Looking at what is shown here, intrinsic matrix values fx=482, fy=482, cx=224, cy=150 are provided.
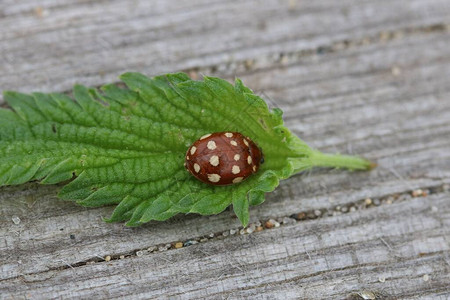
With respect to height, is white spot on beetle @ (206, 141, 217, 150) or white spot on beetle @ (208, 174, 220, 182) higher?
white spot on beetle @ (206, 141, 217, 150)

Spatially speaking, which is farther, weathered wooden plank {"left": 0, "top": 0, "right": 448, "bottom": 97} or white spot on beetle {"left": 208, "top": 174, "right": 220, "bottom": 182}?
weathered wooden plank {"left": 0, "top": 0, "right": 448, "bottom": 97}

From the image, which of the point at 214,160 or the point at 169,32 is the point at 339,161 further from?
the point at 169,32

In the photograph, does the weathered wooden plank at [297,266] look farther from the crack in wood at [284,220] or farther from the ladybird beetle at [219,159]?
the ladybird beetle at [219,159]

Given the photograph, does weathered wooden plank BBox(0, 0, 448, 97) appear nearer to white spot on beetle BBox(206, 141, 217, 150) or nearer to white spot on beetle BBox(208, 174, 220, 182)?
white spot on beetle BBox(206, 141, 217, 150)

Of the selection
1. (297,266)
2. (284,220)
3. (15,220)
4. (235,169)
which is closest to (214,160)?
(235,169)

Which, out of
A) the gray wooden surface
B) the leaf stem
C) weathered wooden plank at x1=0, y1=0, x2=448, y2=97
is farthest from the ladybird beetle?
weathered wooden plank at x1=0, y1=0, x2=448, y2=97

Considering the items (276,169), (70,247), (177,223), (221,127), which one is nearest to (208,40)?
(221,127)
